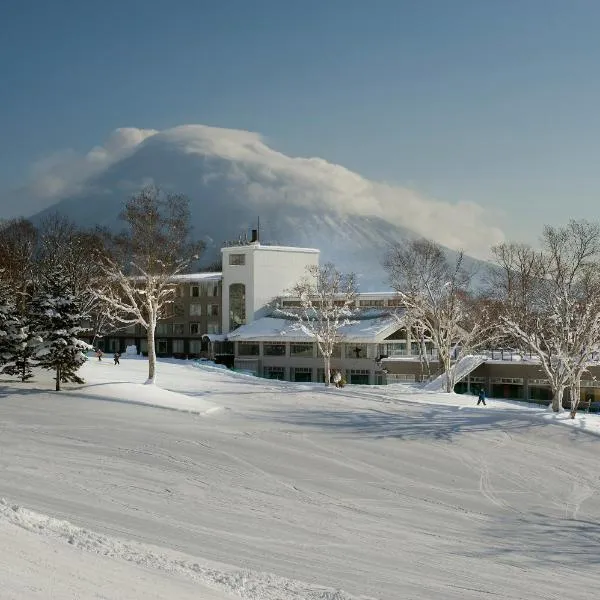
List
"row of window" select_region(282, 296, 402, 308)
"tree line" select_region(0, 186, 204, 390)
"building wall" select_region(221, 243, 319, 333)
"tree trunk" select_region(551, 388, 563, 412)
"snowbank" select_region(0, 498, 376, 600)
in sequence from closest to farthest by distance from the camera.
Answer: "snowbank" select_region(0, 498, 376, 600), "tree line" select_region(0, 186, 204, 390), "tree trunk" select_region(551, 388, 563, 412), "row of window" select_region(282, 296, 402, 308), "building wall" select_region(221, 243, 319, 333)

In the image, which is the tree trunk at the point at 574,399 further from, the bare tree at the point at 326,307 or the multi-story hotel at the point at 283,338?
the multi-story hotel at the point at 283,338

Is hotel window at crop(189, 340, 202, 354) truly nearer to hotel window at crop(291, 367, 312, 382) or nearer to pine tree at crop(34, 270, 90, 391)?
hotel window at crop(291, 367, 312, 382)

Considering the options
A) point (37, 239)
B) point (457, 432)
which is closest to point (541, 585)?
point (457, 432)

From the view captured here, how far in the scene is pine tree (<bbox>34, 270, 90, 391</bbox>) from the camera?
37.1 metres

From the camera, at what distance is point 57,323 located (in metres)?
37.2

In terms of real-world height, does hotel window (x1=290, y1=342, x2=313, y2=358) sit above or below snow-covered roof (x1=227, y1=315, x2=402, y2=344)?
below

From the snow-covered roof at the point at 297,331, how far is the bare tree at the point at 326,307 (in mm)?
897

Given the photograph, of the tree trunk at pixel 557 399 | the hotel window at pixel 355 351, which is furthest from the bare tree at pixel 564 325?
the hotel window at pixel 355 351

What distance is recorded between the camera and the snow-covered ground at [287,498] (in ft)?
46.6

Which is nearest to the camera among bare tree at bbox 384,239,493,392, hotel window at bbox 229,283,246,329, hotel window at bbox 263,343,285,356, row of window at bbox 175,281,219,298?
bare tree at bbox 384,239,493,392

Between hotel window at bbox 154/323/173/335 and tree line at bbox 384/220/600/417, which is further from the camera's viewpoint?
hotel window at bbox 154/323/173/335

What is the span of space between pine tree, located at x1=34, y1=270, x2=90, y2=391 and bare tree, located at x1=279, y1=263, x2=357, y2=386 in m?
16.9

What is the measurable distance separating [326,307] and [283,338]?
12.9 metres

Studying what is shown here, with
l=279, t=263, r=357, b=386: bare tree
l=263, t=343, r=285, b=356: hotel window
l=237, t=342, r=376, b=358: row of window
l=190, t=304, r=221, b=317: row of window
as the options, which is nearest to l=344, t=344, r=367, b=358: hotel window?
l=237, t=342, r=376, b=358: row of window
